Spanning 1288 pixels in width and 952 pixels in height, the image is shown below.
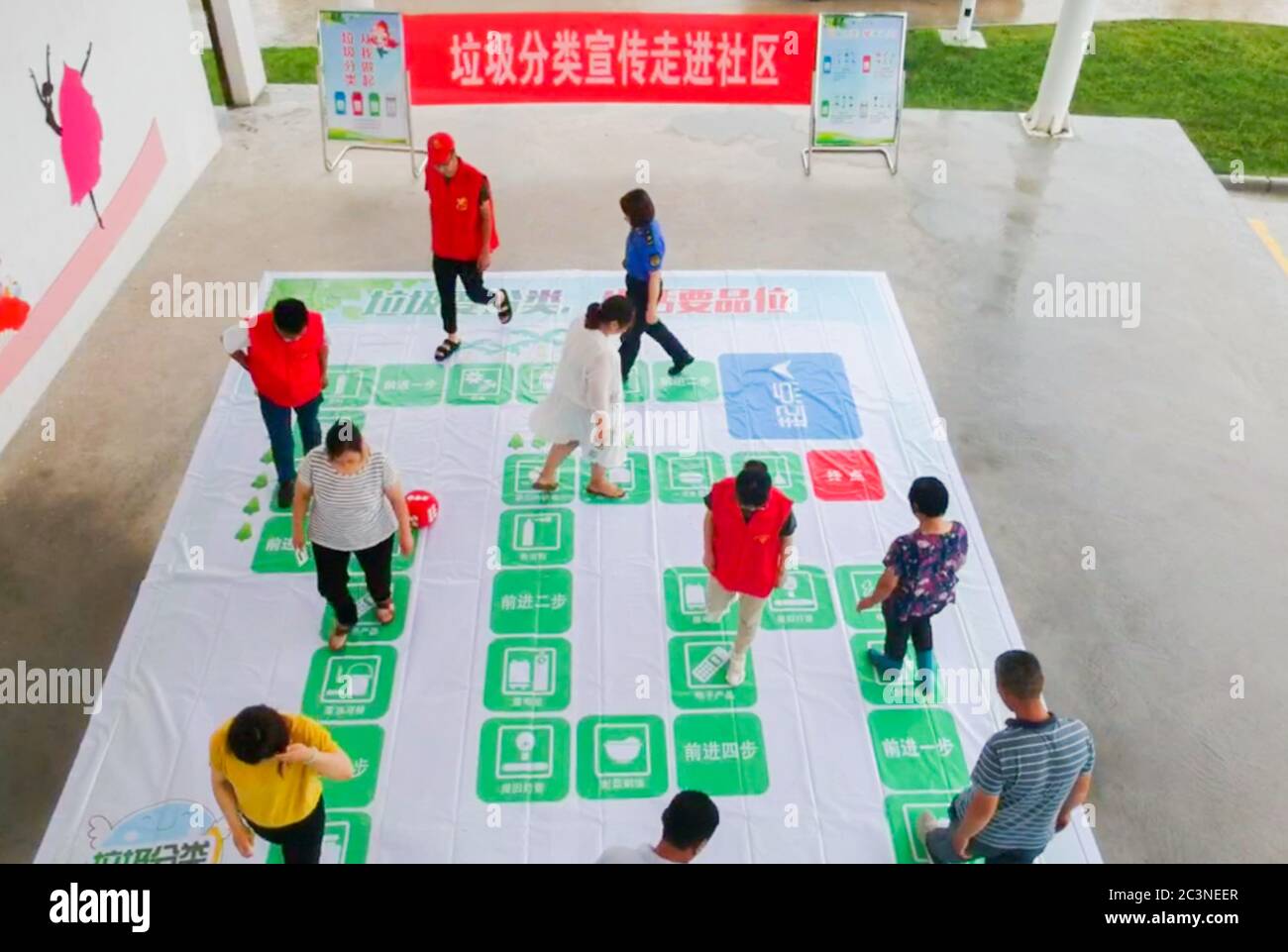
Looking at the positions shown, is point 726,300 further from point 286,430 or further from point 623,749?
point 623,749

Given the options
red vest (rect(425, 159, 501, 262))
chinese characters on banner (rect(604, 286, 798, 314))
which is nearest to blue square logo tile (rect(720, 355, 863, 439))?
chinese characters on banner (rect(604, 286, 798, 314))

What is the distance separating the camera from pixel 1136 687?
518cm

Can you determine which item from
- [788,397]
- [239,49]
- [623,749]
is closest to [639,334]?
[788,397]

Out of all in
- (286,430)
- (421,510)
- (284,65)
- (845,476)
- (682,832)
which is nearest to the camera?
(682,832)

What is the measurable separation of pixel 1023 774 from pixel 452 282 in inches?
181

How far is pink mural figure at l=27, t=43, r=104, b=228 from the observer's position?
683 centimetres

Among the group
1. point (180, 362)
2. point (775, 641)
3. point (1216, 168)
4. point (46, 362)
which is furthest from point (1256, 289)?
point (46, 362)

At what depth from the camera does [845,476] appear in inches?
244

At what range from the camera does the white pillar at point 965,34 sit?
12.0m

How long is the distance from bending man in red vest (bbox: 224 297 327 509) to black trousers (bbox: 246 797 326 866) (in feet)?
7.35

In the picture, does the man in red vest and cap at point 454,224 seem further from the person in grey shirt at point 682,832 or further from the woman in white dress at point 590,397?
the person in grey shirt at point 682,832

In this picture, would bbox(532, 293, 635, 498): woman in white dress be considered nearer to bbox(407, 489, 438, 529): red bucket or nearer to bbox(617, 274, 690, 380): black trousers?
bbox(407, 489, 438, 529): red bucket

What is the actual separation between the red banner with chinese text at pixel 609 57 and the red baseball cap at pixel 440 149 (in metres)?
3.56

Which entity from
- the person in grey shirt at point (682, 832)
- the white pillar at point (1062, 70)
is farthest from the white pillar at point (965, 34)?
the person in grey shirt at point (682, 832)
